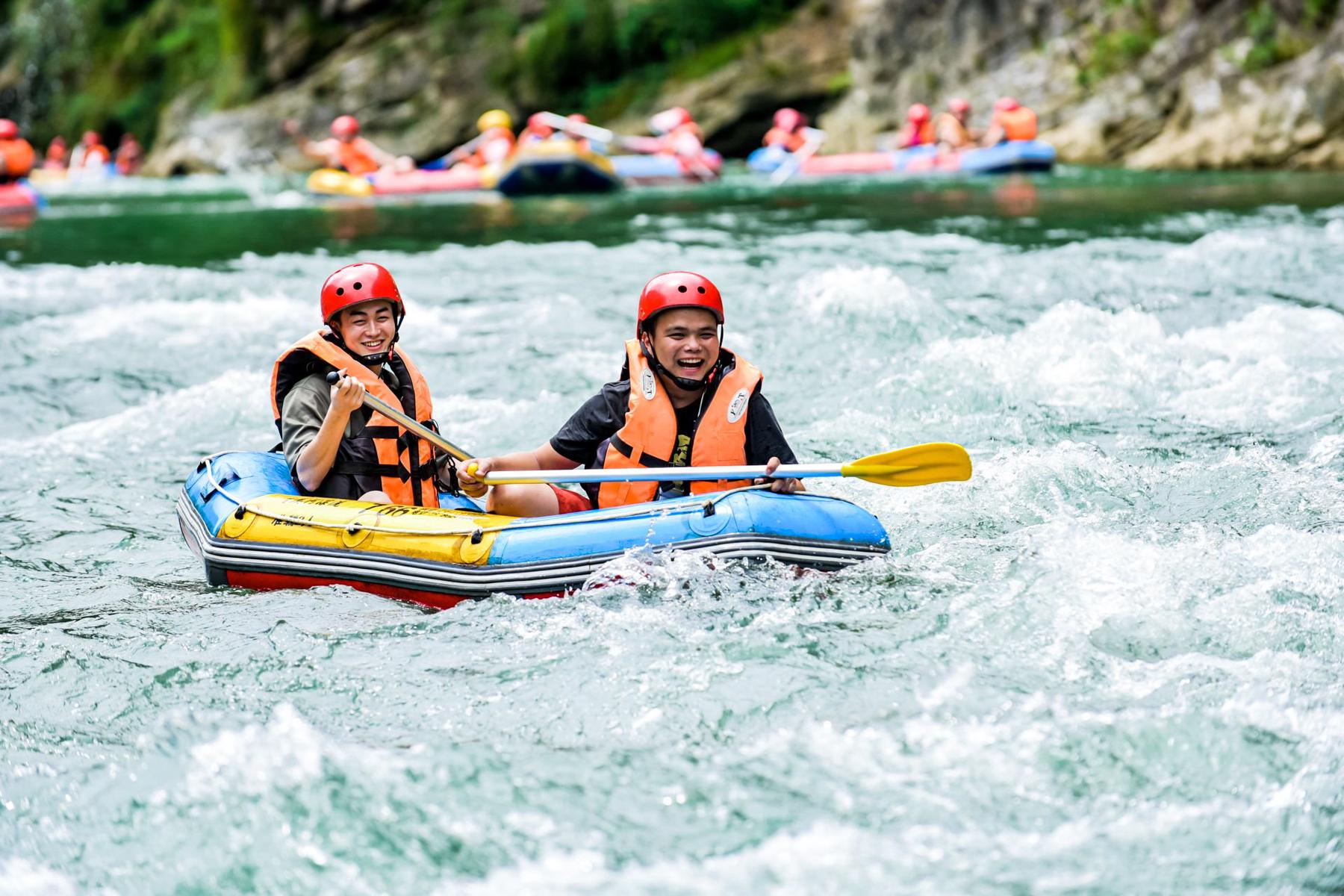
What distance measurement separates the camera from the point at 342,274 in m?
5.10

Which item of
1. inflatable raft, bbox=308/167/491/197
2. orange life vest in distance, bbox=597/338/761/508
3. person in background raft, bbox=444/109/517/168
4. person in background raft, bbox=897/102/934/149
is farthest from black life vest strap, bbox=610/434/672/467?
person in background raft, bbox=897/102/934/149

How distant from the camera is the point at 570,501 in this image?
520cm

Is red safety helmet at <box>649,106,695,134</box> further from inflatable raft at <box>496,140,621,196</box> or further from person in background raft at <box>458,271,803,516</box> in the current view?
person in background raft at <box>458,271,803,516</box>

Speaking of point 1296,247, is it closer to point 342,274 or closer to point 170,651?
point 342,274

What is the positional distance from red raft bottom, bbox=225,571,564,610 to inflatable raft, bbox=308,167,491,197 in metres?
17.1

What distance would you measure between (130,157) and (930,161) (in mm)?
21753

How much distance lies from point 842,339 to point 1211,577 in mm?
4321

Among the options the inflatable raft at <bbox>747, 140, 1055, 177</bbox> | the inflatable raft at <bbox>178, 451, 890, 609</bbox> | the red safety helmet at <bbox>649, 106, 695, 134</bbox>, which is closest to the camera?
the inflatable raft at <bbox>178, 451, 890, 609</bbox>

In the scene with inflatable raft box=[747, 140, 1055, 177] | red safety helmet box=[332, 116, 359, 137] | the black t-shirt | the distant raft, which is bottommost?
the black t-shirt

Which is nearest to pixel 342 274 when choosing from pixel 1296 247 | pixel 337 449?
pixel 337 449

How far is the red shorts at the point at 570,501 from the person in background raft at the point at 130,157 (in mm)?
32822

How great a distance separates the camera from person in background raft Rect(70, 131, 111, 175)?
3216cm

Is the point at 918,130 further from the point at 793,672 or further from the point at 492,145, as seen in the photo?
the point at 793,672

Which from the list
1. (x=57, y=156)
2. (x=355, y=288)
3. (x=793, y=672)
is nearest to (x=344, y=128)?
(x=57, y=156)
